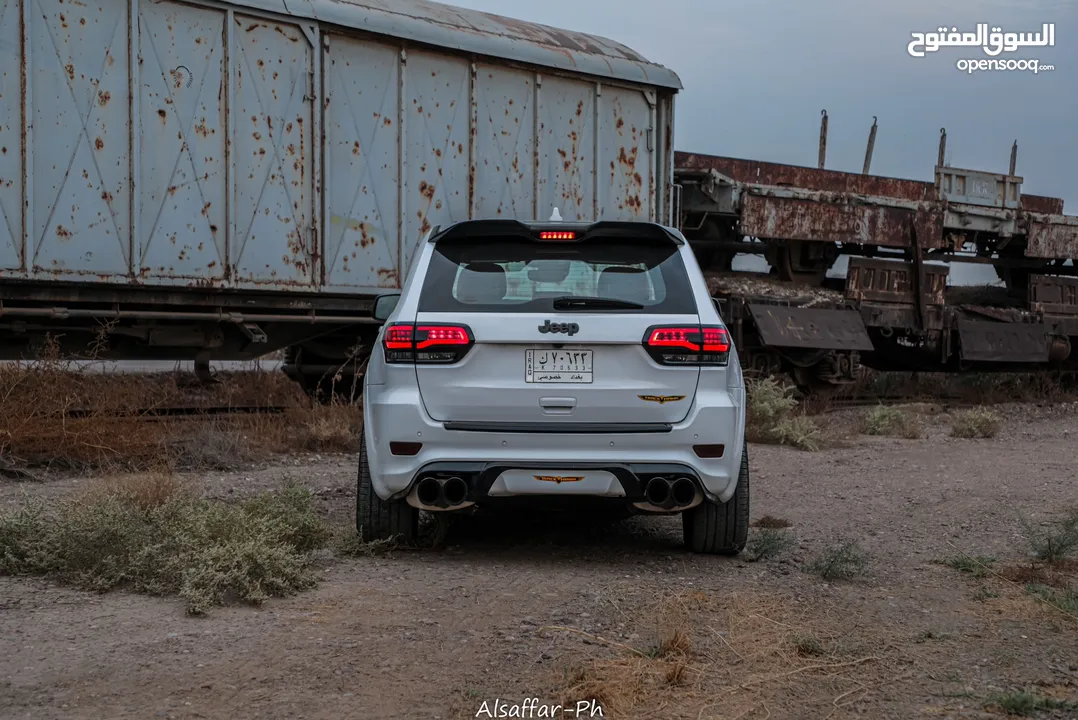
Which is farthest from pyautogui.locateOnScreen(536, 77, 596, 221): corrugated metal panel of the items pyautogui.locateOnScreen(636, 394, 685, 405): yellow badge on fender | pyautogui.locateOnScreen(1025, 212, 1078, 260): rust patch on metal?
pyautogui.locateOnScreen(1025, 212, 1078, 260): rust patch on metal

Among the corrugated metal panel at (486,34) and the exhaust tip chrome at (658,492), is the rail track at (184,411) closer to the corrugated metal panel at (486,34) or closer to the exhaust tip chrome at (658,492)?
the corrugated metal panel at (486,34)

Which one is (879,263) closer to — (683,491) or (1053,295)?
(1053,295)

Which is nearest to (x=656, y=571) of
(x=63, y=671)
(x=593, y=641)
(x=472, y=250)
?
(x=593, y=641)

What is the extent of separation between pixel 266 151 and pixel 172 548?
6049 mm

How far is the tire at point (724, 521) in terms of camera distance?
18.1 ft

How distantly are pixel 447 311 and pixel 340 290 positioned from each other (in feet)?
19.3

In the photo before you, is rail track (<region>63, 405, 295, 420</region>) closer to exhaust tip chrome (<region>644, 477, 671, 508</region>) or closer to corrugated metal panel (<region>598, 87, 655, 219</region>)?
corrugated metal panel (<region>598, 87, 655, 219</region>)

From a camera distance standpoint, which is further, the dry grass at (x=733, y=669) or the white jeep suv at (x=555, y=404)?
the white jeep suv at (x=555, y=404)

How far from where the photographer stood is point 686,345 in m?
5.08

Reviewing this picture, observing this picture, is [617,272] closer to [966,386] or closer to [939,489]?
[939,489]

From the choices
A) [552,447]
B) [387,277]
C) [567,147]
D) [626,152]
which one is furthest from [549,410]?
[626,152]

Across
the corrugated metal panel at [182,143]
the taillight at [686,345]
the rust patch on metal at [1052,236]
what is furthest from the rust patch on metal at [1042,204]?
the taillight at [686,345]

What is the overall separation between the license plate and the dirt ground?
0.87 meters

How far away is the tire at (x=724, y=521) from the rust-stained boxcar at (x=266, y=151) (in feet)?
18.9
